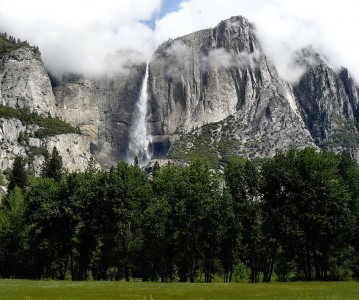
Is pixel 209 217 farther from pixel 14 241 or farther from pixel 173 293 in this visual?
pixel 14 241

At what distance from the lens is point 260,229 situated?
67062mm

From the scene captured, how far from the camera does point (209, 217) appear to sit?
64500mm

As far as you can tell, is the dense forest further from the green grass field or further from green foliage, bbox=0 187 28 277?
the green grass field

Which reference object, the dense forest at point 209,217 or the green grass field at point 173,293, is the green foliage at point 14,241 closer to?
the dense forest at point 209,217

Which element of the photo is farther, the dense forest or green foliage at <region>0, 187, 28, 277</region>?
green foliage at <region>0, 187, 28, 277</region>

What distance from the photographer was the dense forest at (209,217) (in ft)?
208

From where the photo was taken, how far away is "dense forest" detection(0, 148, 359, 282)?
208 ft

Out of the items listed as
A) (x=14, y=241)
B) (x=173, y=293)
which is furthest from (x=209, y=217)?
(x=14, y=241)

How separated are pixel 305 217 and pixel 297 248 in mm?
6306

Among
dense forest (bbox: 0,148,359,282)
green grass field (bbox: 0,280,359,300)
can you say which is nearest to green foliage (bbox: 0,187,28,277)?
dense forest (bbox: 0,148,359,282)

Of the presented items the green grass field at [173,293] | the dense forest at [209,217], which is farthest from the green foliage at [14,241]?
the green grass field at [173,293]

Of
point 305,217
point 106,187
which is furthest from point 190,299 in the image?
point 106,187

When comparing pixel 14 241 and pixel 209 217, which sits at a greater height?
pixel 209 217

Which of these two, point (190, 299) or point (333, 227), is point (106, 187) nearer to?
point (333, 227)
